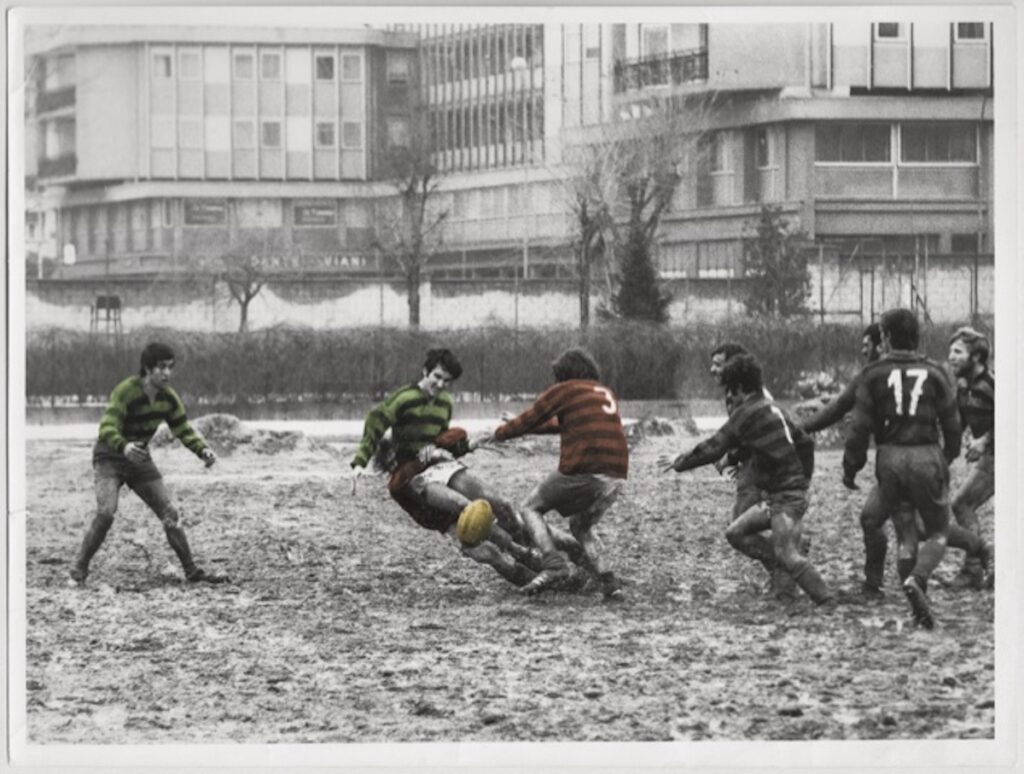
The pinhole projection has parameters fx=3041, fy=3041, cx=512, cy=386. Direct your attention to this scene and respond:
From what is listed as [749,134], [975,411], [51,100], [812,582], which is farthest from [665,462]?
[51,100]

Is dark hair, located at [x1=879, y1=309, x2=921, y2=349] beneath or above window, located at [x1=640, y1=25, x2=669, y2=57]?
beneath

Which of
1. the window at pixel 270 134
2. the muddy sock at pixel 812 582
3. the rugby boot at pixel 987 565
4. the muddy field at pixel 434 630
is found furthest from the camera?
the window at pixel 270 134

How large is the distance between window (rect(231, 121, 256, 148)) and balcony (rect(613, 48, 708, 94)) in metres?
1.46

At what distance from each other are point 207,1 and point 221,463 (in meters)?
1.84

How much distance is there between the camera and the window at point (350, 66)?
11.9m

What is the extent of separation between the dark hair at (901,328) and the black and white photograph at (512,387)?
0.5 inches

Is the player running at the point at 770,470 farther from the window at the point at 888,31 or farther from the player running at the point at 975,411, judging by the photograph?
the window at the point at 888,31

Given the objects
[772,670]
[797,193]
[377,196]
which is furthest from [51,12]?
[772,670]

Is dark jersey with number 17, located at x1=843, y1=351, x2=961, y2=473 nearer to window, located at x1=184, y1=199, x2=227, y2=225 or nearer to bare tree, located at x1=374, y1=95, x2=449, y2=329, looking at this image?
bare tree, located at x1=374, y1=95, x2=449, y2=329

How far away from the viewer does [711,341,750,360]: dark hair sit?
1190 cm

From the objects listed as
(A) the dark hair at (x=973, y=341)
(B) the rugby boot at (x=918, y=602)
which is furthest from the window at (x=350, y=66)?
(B) the rugby boot at (x=918, y=602)

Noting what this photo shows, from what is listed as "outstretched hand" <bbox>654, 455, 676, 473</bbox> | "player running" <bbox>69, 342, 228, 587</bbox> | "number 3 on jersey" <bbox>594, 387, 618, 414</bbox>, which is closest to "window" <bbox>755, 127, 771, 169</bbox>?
"number 3 on jersey" <bbox>594, 387, 618, 414</bbox>

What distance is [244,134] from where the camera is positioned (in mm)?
12086

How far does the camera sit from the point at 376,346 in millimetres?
12125
